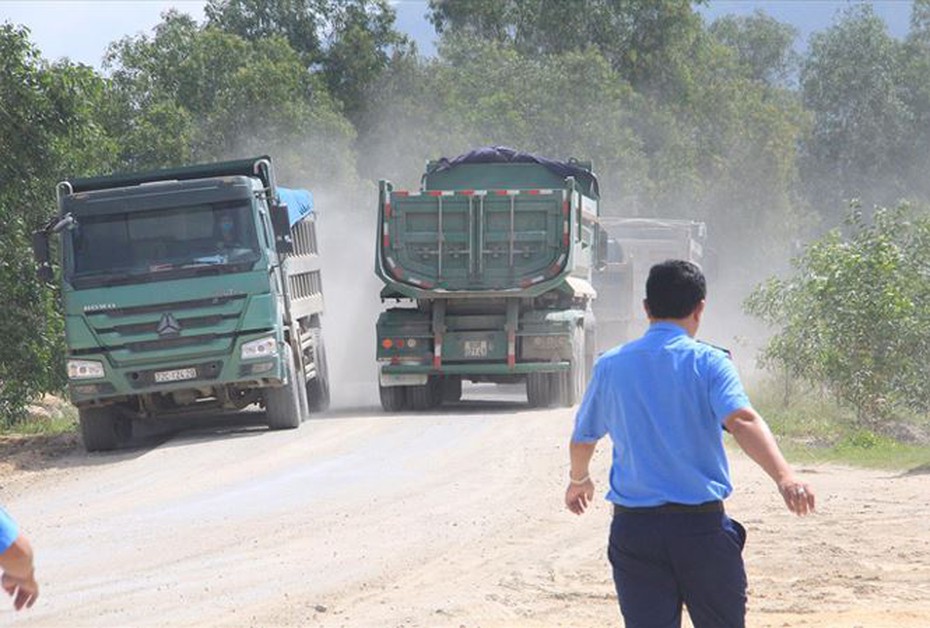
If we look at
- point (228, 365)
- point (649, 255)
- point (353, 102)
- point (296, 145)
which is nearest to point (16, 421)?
point (228, 365)

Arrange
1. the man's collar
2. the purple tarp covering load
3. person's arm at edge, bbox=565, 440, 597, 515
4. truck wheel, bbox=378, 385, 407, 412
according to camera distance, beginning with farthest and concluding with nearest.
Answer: the purple tarp covering load → truck wheel, bbox=378, 385, 407, 412 → person's arm at edge, bbox=565, 440, 597, 515 → the man's collar

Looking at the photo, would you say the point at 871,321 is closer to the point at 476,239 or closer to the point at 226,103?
the point at 476,239

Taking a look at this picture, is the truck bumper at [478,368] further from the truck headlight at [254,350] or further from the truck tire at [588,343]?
the truck headlight at [254,350]

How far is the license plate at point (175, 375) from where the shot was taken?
18125mm

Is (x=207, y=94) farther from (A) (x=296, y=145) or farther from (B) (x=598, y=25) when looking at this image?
(B) (x=598, y=25)

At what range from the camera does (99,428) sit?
1867 cm

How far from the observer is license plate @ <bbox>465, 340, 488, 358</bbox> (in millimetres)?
21234

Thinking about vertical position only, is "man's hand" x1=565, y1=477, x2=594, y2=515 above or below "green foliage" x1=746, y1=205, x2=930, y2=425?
above

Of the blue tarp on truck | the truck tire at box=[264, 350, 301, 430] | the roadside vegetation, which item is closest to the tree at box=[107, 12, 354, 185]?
the roadside vegetation

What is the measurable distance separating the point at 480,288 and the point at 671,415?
49.8 feet

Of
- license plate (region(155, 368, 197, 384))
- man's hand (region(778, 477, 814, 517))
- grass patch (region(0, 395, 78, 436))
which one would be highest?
man's hand (region(778, 477, 814, 517))

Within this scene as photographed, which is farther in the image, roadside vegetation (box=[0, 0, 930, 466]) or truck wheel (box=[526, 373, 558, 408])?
truck wheel (box=[526, 373, 558, 408])

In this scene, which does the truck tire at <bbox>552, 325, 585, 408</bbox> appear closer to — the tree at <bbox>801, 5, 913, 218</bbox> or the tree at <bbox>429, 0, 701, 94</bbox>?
the tree at <bbox>429, 0, 701, 94</bbox>

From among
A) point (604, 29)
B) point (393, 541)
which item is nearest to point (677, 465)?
point (393, 541)
